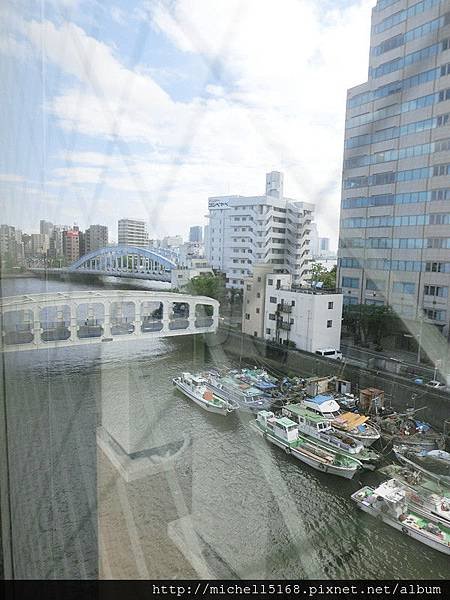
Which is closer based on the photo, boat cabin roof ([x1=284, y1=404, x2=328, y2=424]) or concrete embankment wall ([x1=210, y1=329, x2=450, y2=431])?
concrete embankment wall ([x1=210, y1=329, x2=450, y2=431])

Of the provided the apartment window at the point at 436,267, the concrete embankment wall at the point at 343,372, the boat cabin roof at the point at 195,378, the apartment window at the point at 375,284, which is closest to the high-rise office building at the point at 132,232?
the apartment window at the point at 375,284

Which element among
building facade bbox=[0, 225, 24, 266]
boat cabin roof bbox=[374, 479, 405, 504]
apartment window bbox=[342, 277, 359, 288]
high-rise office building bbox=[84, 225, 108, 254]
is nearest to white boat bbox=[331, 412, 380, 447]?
boat cabin roof bbox=[374, 479, 405, 504]

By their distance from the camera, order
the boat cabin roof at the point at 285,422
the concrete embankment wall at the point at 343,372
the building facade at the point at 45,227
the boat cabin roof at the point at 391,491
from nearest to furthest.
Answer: the building facade at the point at 45,227 → the boat cabin roof at the point at 391,491 → the concrete embankment wall at the point at 343,372 → the boat cabin roof at the point at 285,422

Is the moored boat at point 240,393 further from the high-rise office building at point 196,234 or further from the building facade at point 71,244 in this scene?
the building facade at point 71,244

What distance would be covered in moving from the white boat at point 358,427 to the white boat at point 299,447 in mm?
237

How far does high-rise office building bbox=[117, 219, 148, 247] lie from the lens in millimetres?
1422

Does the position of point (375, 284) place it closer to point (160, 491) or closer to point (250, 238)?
point (250, 238)

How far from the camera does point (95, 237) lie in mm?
1440

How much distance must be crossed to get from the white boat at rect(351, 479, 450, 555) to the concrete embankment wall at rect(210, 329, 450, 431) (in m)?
0.71

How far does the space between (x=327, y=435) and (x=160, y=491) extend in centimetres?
154

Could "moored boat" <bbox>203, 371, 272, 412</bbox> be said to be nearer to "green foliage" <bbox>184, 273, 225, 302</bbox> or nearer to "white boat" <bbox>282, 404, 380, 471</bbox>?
"white boat" <bbox>282, 404, 380, 471</bbox>

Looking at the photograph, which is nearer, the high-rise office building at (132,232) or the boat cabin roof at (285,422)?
the high-rise office building at (132,232)

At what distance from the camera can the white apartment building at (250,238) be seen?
1.89m

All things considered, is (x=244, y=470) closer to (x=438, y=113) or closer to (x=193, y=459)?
(x=193, y=459)
